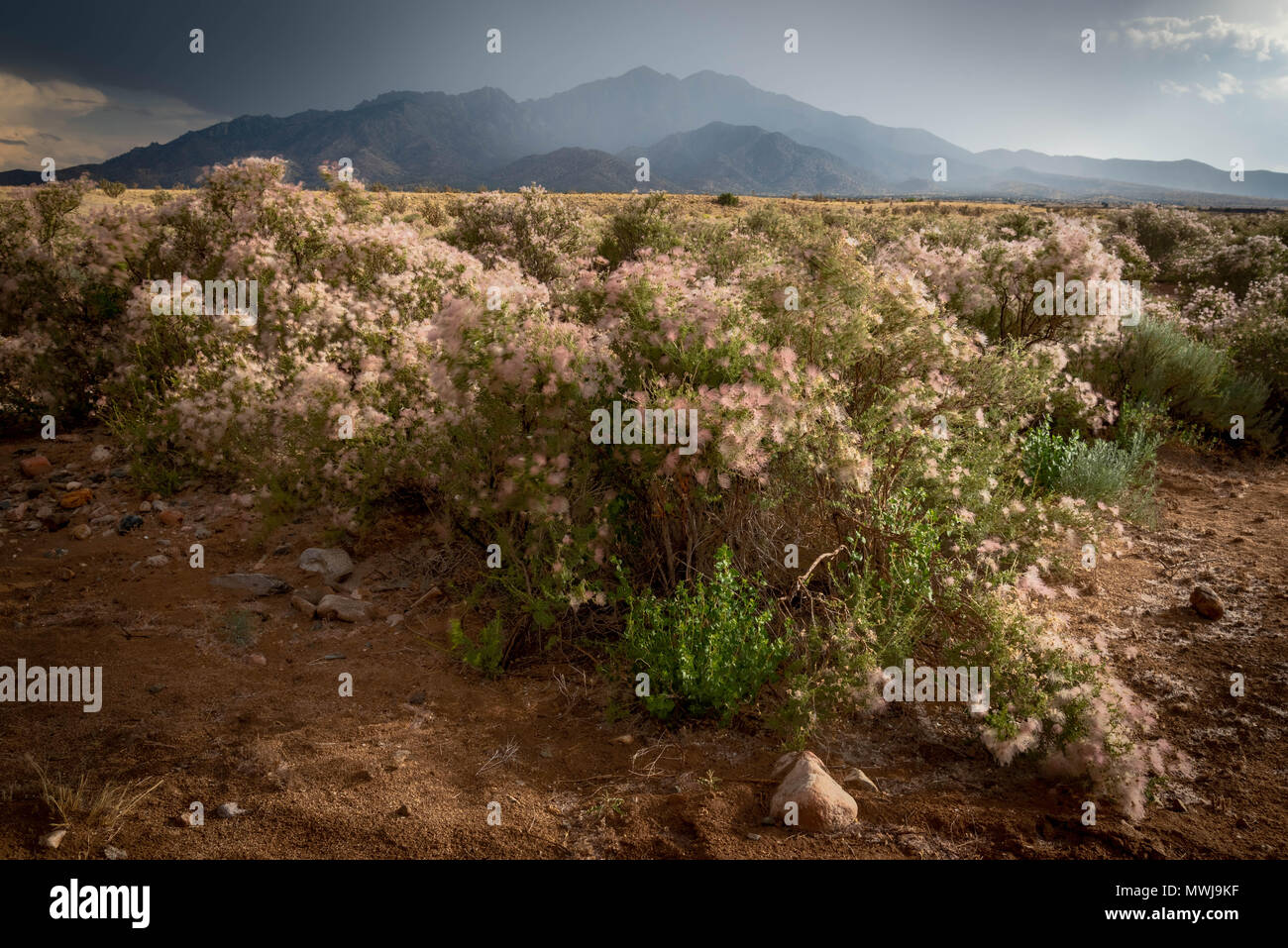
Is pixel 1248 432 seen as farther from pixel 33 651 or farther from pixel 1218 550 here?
pixel 33 651

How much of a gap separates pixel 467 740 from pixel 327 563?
2.22 meters

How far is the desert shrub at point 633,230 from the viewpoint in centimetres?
1227

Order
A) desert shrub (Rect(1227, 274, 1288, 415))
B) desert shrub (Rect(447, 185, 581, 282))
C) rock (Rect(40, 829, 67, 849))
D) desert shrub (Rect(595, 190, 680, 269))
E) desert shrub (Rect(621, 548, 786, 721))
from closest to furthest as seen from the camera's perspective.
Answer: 1. rock (Rect(40, 829, 67, 849))
2. desert shrub (Rect(621, 548, 786, 721))
3. desert shrub (Rect(1227, 274, 1288, 415))
4. desert shrub (Rect(447, 185, 581, 282))
5. desert shrub (Rect(595, 190, 680, 269))

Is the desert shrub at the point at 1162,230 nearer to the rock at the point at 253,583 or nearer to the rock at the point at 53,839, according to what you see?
the rock at the point at 253,583

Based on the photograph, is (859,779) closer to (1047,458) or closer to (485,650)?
(485,650)

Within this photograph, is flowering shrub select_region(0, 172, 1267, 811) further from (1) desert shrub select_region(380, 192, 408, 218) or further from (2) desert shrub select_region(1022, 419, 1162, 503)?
(1) desert shrub select_region(380, 192, 408, 218)

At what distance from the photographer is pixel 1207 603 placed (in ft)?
13.8

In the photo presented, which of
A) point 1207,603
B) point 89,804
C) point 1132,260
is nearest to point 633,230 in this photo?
point 1132,260

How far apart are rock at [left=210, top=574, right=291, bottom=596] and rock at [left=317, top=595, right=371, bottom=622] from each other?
16.0 inches

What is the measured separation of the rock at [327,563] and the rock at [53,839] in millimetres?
2452

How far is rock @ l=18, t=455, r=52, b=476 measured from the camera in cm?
605

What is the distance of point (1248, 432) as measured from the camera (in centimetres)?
718

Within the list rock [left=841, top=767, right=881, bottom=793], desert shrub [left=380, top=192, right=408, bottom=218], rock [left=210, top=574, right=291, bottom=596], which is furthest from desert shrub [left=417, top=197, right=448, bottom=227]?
rock [left=841, top=767, right=881, bottom=793]
